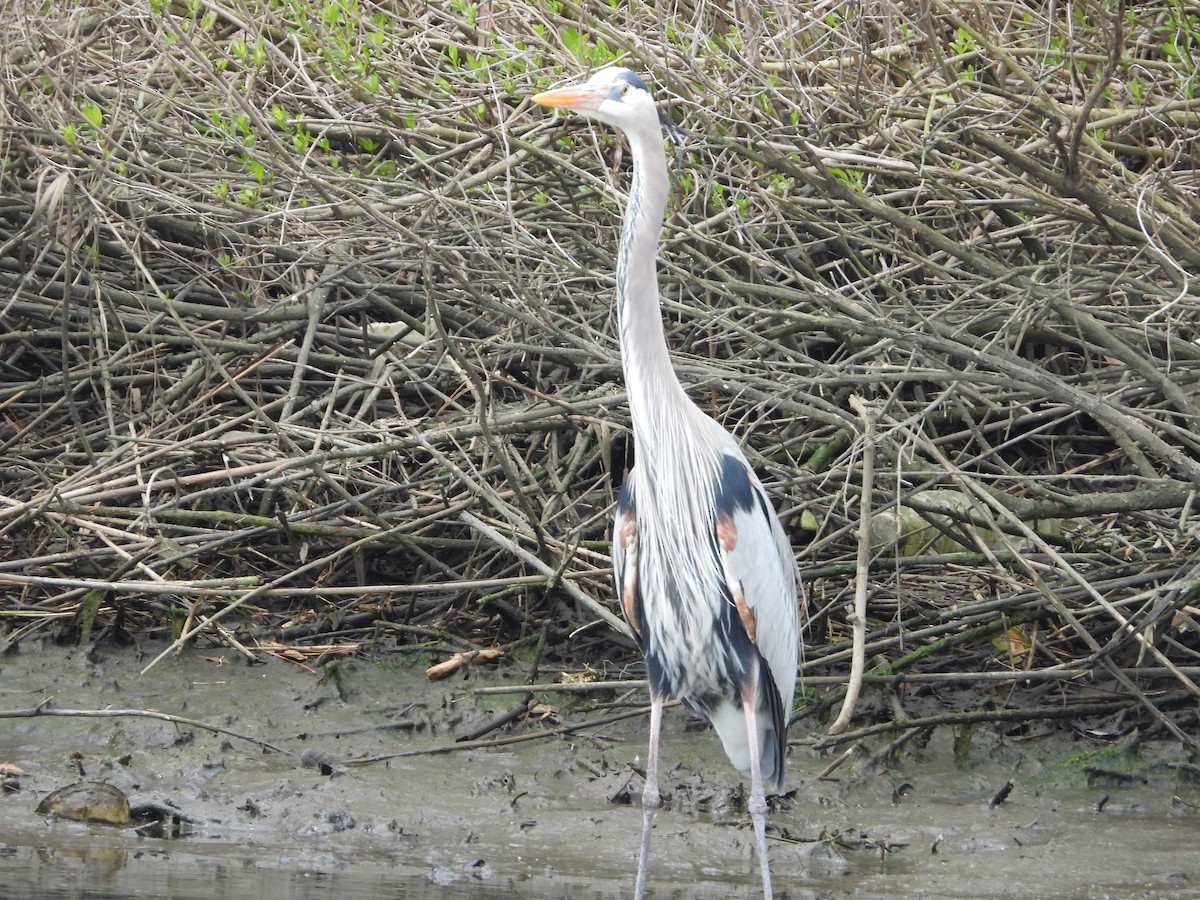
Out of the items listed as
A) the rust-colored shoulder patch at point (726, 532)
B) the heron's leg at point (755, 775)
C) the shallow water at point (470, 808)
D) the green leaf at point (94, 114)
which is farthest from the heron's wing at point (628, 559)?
the green leaf at point (94, 114)

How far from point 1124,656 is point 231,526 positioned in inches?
146

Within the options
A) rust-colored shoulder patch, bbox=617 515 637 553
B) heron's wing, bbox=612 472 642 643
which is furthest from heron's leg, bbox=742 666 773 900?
rust-colored shoulder patch, bbox=617 515 637 553

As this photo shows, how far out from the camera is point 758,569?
15.4 feet

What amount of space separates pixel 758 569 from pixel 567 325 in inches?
83.3

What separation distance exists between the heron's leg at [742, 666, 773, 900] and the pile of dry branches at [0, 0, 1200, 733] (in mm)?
662

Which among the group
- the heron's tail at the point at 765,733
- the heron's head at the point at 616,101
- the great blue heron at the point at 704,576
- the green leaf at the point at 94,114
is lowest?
the heron's tail at the point at 765,733

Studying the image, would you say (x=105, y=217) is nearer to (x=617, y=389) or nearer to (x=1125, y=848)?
(x=617, y=389)

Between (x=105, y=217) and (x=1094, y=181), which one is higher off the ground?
(x=1094, y=181)

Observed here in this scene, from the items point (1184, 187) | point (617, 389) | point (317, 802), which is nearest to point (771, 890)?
point (317, 802)

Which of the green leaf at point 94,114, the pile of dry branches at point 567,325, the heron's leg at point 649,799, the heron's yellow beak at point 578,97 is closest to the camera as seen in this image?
the heron's leg at point 649,799

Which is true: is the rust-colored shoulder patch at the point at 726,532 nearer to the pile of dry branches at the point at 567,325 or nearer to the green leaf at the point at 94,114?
the pile of dry branches at the point at 567,325

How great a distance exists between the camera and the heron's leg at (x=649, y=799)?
13.7 feet

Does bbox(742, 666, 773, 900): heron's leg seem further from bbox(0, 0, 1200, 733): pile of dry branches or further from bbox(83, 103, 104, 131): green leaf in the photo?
bbox(83, 103, 104, 131): green leaf

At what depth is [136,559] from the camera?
229 inches
